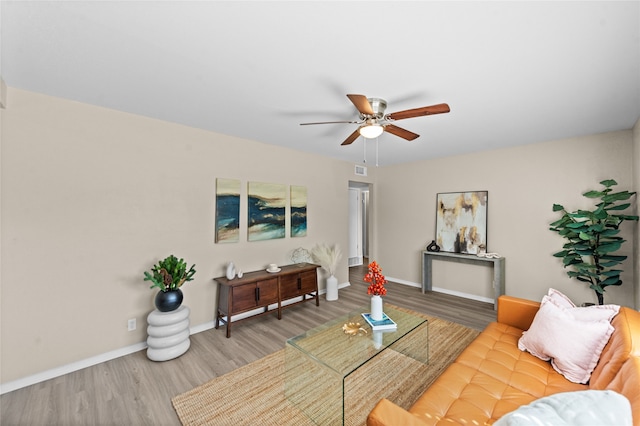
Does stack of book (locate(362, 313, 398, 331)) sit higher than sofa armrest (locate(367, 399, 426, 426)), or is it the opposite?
sofa armrest (locate(367, 399, 426, 426))

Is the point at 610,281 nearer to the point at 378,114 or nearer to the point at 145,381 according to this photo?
the point at 378,114

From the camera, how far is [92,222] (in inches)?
101

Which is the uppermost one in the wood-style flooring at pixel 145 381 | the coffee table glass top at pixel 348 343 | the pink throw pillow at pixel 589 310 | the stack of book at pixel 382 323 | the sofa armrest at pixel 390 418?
the pink throw pillow at pixel 589 310

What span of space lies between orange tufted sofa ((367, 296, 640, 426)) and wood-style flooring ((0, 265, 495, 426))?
5.31 feet

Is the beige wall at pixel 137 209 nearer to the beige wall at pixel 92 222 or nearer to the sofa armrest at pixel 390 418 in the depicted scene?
the beige wall at pixel 92 222

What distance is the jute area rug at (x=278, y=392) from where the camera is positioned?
1.90 m

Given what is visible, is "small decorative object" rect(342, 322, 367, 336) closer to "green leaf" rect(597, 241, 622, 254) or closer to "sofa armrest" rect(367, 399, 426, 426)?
"sofa armrest" rect(367, 399, 426, 426)

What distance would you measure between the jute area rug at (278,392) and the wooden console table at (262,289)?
810 millimetres

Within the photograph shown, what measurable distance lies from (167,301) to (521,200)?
504 cm

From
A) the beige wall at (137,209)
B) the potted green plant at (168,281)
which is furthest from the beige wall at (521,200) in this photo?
the potted green plant at (168,281)

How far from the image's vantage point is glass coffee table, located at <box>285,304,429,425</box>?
1955 mm

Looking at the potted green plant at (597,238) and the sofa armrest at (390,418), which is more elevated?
the potted green plant at (597,238)

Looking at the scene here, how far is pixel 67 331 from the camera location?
2.44m

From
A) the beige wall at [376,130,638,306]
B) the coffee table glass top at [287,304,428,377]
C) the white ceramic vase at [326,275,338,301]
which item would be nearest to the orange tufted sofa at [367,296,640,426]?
the coffee table glass top at [287,304,428,377]
